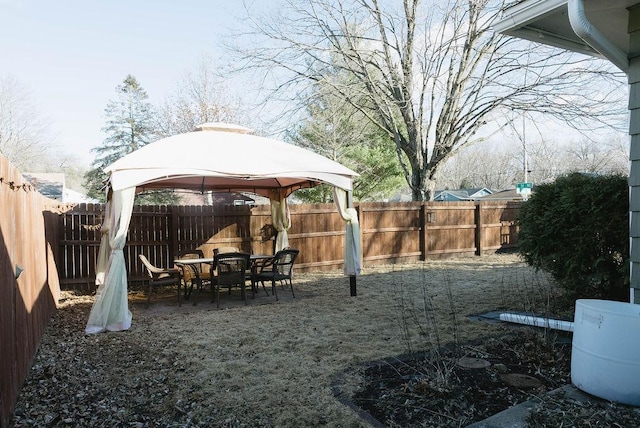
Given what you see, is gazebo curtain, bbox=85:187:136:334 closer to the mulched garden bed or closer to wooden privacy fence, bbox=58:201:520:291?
wooden privacy fence, bbox=58:201:520:291

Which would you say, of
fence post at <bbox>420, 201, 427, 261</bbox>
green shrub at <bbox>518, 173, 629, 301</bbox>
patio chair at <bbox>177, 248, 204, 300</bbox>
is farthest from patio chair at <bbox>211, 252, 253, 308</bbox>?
fence post at <bbox>420, 201, 427, 261</bbox>

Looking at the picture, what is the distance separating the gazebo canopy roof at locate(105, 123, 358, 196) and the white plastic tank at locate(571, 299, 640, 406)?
4.91 m

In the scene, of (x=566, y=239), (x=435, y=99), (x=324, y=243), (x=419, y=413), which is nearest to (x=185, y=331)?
(x=419, y=413)

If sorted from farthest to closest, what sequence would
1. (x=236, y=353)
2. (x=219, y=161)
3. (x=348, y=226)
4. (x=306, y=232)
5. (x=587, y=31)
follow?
(x=306, y=232)
(x=348, y=226)
(x=219, y=161)
(x=236, y=353)
(x=587, y=31)

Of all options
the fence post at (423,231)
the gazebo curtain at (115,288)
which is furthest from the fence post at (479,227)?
the gazebo curtain at (115,288)

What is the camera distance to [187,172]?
6.32m

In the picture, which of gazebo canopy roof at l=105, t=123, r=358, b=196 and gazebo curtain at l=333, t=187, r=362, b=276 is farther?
gazebo curtain at l=333, t=187, r=362, b=276

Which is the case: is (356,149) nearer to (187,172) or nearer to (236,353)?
(187,172)

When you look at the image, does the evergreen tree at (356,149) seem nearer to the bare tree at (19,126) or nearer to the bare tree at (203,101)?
the bare tree at (203,101)

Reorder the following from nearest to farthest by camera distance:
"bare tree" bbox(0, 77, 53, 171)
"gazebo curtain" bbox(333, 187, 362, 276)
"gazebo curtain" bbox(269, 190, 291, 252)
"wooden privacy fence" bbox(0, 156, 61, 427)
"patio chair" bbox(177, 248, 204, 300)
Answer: "wooden privacy fence" bbox(0, 156, 61, 427) → "patio chair" bbox(177, 248, 204, 300) → "gazebo curtain" bbox(333, 187, 362, 276) → "gazebo curtain" bbox(269, 190, 291, 252) → "bare tree" bbox(0, 77, 53, 171)

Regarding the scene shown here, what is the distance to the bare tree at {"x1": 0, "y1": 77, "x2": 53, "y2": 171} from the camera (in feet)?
90.4

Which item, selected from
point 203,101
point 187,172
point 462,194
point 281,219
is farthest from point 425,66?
point 462,194

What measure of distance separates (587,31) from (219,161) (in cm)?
504

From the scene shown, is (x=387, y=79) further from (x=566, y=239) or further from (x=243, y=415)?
(x=243, y=415)
